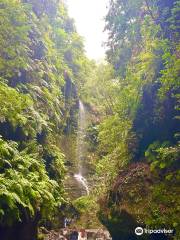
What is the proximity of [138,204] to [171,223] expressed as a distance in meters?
1.80

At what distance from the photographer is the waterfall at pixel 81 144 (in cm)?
2010

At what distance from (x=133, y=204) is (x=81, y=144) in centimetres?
1469

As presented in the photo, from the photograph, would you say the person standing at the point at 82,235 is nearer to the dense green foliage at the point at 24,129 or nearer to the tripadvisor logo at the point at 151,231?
the dense green foliage at the point at 24,129

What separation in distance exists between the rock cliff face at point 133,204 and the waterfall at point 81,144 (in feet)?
26.1

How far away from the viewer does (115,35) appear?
53.1 feet

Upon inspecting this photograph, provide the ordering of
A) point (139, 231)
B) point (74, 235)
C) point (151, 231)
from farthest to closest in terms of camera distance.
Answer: point (74, 235) → point (139, 231) → point (151, 231)

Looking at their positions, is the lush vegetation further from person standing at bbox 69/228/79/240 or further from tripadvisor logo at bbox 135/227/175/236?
person standing at bbox 69/228/79/240

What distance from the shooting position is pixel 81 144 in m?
24.6

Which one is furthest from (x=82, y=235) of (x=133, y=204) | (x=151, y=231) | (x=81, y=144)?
(x=81, y=144)

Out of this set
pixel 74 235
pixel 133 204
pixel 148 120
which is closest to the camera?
pixel 133 204

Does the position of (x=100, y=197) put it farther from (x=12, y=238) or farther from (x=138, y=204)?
(x=12, y=238)

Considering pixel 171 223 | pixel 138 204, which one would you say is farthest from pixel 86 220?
pixel 171 223

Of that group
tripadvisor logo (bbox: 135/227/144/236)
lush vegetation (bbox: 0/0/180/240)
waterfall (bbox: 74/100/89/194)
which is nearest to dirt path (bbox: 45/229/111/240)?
lush vegetation (bbox: 0/0/180/240)

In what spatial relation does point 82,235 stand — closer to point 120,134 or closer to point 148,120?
point 120,134
